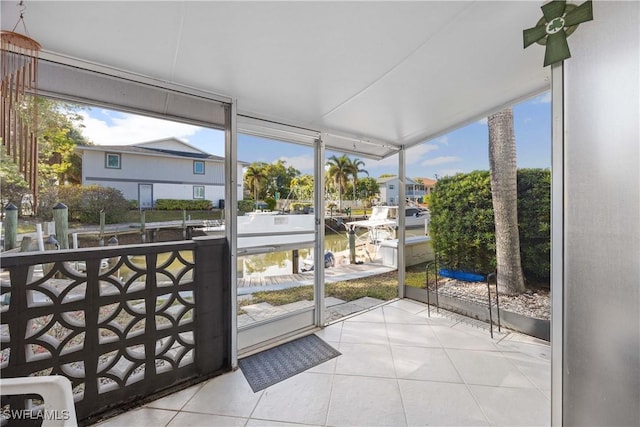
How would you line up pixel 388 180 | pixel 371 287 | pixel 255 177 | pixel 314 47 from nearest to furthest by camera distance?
1. pixel 314 47
2. pixel 255 177
3. pixel 388 180
4. pixel 371 287

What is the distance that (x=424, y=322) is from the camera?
2.95m

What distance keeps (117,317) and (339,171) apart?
272 centimetres

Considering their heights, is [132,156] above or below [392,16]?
below

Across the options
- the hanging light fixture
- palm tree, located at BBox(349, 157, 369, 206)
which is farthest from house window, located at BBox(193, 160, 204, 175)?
palm tree, located at BBox(349, 157, 369, 206)

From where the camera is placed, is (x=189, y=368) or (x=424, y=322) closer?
(x=189, y=368)

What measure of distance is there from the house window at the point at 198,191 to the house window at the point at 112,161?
49cm

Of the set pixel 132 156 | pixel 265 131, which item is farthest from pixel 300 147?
pixel 132 156

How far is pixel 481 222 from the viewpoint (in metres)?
3.20

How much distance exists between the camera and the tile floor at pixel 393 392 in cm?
159

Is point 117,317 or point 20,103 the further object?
point 117,317

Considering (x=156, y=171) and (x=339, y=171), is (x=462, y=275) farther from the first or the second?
(x=156, y=171)

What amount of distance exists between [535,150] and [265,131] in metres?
2.98

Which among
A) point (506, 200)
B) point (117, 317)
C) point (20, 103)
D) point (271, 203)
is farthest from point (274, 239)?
point (506, 200)

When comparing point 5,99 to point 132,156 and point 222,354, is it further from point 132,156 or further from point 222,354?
point 222,354
